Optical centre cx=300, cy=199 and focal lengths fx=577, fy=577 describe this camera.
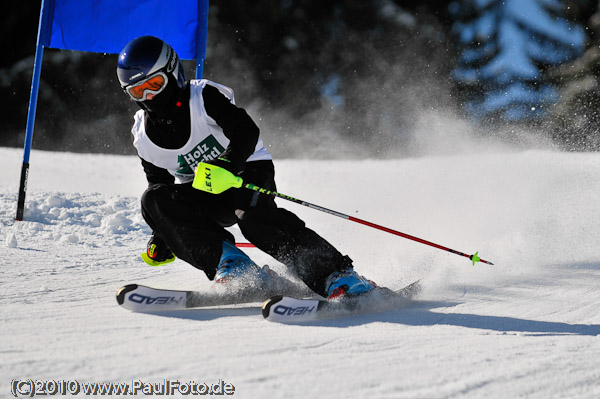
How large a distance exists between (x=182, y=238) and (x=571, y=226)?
7.21ft

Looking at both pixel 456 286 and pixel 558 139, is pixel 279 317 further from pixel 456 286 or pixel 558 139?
pixel 558 139

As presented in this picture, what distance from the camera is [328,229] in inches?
152

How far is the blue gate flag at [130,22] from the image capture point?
136 inches

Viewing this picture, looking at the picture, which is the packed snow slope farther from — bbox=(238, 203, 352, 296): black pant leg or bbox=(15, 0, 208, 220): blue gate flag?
bbox=(15, 0, 208, 220): blue gate flag

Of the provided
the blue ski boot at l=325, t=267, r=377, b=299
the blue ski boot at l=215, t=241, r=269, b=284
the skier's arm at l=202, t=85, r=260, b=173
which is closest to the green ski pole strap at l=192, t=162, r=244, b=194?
the skier's arm at l=202, t=85, r=260, b=173

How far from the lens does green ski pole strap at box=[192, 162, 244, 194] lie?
172 centimetres

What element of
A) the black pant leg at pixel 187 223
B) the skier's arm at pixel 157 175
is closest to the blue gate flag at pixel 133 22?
the skier's arm at pixel 157 175

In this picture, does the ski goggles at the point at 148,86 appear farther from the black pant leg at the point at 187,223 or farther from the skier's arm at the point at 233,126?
the black pant leg at the point at 187,223

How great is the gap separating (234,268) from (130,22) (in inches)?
90.9

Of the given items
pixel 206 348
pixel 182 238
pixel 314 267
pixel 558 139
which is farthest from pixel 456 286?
pixel 558 139

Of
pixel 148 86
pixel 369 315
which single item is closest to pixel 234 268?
pixel 369 315

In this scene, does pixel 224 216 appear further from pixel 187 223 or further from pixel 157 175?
pixel 157 175

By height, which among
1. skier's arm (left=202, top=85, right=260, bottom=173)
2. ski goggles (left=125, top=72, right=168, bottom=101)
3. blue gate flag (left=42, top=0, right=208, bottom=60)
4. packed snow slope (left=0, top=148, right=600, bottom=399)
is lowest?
packed snow slope (left=0, top=148, right=600, bottom=399)

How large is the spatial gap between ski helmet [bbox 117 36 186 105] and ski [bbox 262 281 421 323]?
32.3 inches
